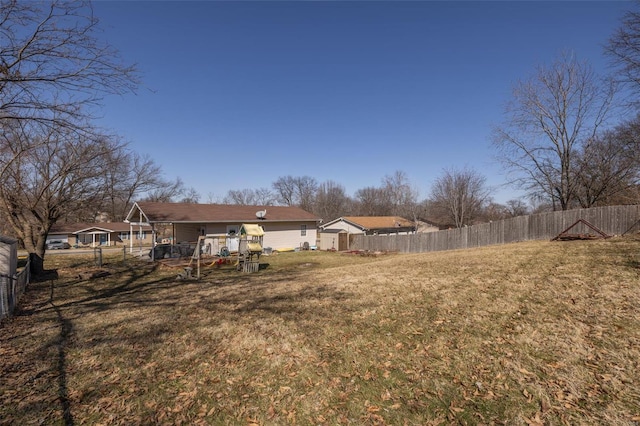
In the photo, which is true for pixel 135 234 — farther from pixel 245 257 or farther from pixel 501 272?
pixel 501 272

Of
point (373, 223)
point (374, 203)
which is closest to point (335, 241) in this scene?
point (373, 223)

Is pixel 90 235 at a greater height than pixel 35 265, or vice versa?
pixel 90 235

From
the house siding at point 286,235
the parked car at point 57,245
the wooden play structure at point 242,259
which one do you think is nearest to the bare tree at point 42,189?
the wooden play structure at point 242,259

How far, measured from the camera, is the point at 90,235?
147ft

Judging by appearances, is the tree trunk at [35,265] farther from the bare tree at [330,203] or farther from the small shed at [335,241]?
the bare tree at [330,203]

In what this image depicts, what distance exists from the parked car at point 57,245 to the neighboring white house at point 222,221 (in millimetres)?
23567

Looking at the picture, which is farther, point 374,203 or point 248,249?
point 374,203

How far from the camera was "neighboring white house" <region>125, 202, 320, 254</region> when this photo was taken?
22.7m

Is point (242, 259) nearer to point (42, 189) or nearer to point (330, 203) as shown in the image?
point (42, 189)

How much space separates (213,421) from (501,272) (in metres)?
9.47

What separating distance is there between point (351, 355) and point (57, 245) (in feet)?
165

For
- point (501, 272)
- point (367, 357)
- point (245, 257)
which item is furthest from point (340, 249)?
point (367, 357)

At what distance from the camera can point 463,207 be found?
140 feet

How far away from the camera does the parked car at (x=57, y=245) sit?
40.0m
